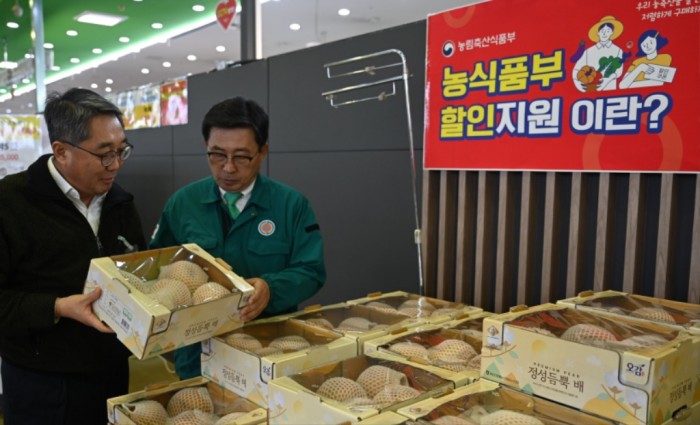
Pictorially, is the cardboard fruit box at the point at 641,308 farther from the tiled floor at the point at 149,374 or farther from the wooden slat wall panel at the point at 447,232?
the tiled floor at the point at 149,374

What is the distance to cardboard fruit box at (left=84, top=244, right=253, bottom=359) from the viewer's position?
1.36 metres

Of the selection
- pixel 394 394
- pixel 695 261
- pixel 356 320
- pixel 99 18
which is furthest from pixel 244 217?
pixel 99 18

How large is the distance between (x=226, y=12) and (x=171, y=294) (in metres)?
3.85

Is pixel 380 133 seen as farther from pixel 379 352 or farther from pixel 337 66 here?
pixel 379 352

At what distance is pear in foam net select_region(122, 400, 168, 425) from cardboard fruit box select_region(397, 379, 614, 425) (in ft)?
2.25

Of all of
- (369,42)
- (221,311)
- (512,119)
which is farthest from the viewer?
(369,42)

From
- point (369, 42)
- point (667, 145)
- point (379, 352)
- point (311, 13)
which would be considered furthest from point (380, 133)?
point (311, 13)

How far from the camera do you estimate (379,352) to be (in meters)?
1.57

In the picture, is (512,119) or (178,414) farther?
(512,119)

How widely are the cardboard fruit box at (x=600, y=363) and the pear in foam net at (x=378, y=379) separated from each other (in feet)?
0.69

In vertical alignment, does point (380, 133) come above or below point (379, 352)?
above

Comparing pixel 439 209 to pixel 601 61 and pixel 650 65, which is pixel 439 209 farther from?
pixel 650 65

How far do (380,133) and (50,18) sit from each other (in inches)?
204

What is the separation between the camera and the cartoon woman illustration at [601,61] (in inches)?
78.8
